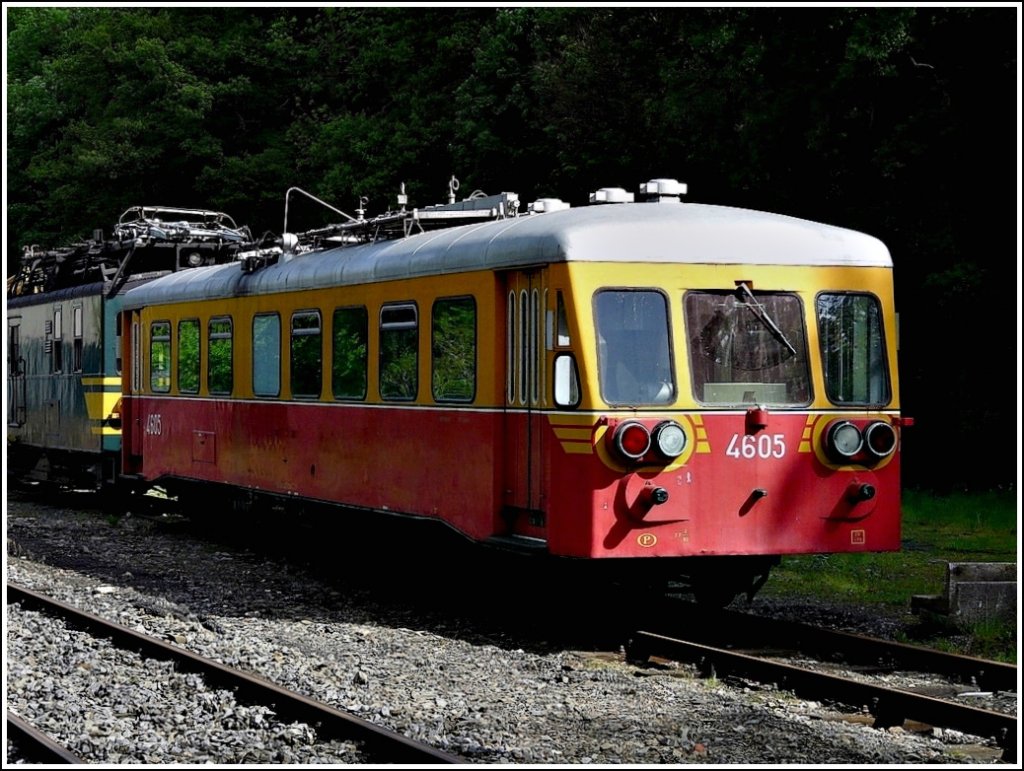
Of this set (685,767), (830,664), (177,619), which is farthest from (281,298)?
(685,767)

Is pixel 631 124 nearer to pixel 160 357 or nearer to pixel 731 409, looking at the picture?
pixel 160 357

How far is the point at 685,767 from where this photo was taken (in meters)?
7.62

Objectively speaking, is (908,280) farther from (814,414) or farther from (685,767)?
(685,767)

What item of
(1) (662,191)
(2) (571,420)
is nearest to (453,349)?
(2) (571,420)

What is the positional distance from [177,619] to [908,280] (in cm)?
1501

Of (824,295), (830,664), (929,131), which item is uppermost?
(929,131)

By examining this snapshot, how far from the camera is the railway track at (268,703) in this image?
7.95 metres

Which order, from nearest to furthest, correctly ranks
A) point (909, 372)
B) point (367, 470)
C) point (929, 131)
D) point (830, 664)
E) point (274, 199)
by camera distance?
point (830, 664) → point (367, 470) → point (929, 131) → point (909, 372) → point (274, 199)

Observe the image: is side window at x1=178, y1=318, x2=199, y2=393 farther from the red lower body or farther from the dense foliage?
the dense foliage

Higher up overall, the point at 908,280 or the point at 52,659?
the point at 908,280

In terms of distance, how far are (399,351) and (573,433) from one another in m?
2.69

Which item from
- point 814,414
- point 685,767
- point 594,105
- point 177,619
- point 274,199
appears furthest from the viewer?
point 274,199

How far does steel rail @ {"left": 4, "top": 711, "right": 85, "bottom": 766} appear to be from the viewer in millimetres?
7934

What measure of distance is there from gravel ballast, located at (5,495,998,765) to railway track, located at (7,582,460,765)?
0.38 ft
